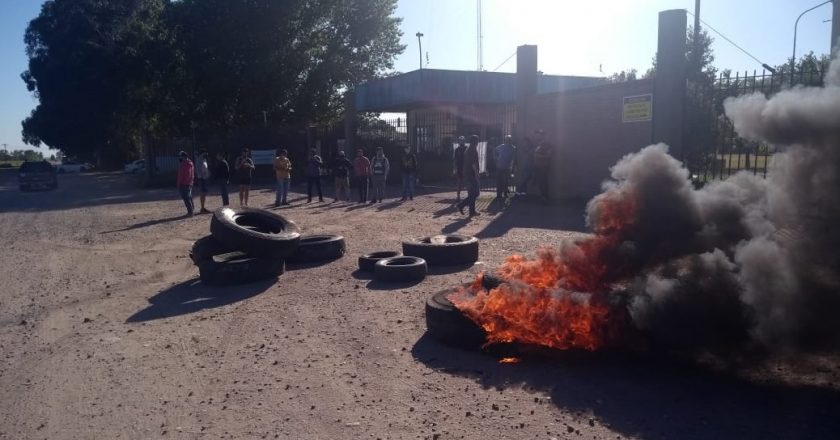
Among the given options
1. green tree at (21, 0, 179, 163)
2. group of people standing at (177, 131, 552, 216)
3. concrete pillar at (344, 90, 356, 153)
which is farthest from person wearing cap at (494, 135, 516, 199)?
green tree at (21, 0, 179, 163)

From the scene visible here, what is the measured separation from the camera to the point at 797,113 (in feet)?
16.0

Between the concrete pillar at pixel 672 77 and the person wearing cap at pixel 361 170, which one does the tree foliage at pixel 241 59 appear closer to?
the person wearing cap at pixel 361 170

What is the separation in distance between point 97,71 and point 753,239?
51.6 metres

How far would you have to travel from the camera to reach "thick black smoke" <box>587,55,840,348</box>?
15.2 feet

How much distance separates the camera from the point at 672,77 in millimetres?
14164

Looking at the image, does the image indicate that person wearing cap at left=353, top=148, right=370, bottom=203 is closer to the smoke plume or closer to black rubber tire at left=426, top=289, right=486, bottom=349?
black rubber tire at left=426, top=289, right=486, bottom=349

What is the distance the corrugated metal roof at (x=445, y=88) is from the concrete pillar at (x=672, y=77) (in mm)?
13378

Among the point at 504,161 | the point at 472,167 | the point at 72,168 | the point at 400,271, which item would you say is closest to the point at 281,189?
the point at 504,161

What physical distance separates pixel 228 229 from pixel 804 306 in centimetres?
759

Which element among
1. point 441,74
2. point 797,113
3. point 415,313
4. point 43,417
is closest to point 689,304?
point 797,113

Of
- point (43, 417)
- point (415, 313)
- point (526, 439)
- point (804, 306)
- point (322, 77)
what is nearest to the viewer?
point (526, 439)

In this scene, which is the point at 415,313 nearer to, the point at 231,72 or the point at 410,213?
the point at 410,213

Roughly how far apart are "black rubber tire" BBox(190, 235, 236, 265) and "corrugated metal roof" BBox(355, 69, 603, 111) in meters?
18.4

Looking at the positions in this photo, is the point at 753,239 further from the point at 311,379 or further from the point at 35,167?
the point at 35,167
